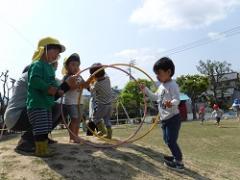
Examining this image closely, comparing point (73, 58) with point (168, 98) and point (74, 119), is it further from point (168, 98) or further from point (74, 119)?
point (168, 98)

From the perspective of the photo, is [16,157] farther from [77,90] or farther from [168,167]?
[168,167]

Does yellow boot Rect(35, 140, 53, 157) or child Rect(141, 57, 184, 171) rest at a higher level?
child Rect(141, 57, 184, 171)

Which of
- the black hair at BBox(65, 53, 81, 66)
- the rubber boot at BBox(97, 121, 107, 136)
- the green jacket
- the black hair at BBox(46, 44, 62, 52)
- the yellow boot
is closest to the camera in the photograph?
the green jacket

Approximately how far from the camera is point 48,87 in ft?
18.5

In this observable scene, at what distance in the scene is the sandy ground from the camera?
542cm

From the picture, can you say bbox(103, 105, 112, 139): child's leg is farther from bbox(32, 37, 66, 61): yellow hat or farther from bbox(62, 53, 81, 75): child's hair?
bbox(32, 37, 66, 61): yellow hat

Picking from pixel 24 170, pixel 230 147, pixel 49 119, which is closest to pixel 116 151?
pixel 49 119

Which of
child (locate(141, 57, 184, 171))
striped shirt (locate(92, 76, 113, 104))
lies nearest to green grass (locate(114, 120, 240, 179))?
child (locate(141, 57, 184, 171))

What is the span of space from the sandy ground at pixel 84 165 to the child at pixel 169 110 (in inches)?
9.2

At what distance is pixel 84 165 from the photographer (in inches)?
227

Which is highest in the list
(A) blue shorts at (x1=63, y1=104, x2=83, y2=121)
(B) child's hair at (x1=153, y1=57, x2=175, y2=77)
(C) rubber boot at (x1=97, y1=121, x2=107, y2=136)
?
(B) child's hair at (x1=153, y1=57, x2=175, y2=77)

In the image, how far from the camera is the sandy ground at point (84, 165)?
17.8 feet

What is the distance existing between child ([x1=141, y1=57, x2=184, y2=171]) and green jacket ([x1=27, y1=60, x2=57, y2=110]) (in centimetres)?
180

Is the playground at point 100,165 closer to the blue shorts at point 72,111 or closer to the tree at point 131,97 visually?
the blue shorts at point 72,111
